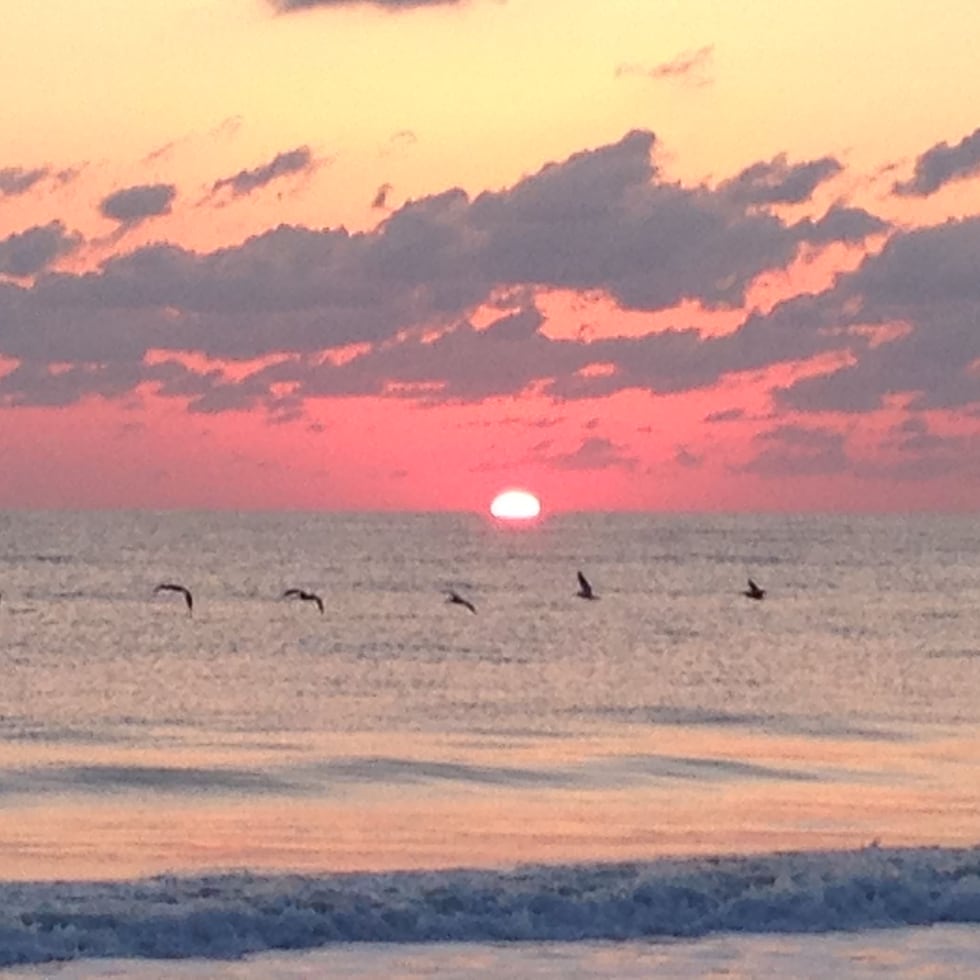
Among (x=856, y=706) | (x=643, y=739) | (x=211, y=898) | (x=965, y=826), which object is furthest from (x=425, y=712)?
(x=211, y=898)

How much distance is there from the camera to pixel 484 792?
36.4m

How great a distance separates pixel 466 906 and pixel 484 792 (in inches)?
453

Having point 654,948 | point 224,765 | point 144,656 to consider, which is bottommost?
point 654,948

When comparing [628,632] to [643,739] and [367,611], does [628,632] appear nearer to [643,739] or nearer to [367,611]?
[367,611]

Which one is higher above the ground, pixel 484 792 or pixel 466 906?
pixel 484 792

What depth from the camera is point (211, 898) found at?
80.7 ft

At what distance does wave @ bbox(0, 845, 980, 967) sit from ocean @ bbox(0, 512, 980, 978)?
0.05 meters

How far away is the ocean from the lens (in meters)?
23.6

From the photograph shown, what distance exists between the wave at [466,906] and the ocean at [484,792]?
0.05m

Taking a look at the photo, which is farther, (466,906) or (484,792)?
(484,792)

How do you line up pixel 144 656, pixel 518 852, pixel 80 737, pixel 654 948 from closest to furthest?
1. pixel 654 948
2. pixel 518 852
3. pixel 80 737
4. pixel 144 656

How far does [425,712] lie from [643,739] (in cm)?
671

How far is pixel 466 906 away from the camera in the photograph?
81.8 ft

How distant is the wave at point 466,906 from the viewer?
76.4 feet
